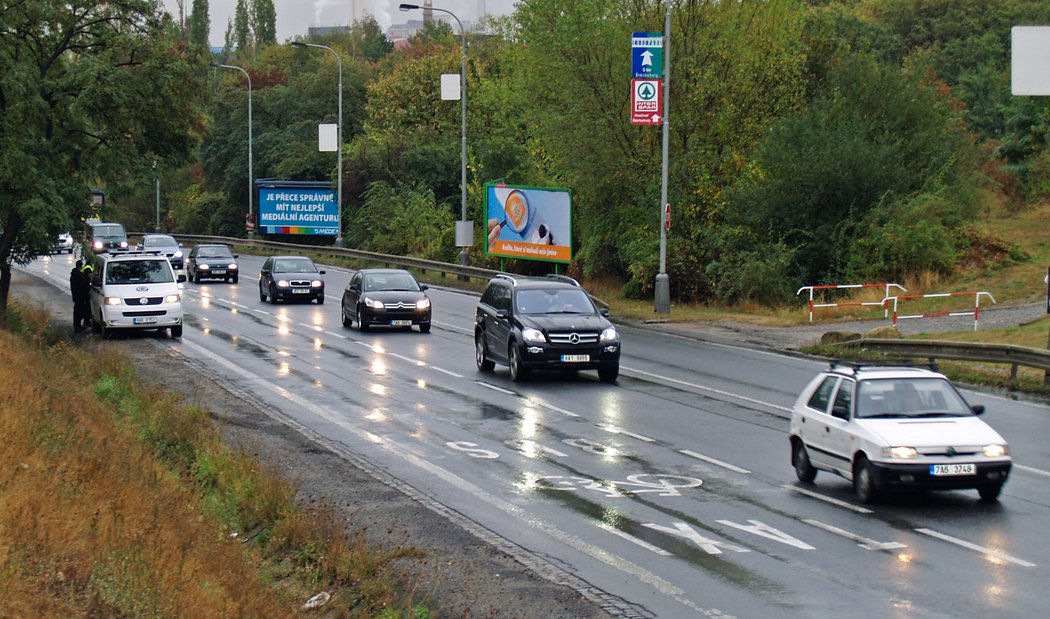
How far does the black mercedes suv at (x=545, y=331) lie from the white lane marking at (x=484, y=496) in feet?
14.4

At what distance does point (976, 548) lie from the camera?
38.8 feet

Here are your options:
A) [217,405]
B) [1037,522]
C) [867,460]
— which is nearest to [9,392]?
[217,405]

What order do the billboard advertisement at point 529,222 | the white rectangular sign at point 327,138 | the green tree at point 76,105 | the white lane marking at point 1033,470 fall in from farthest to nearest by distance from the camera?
the white rectangular sign at point 327,138 < the billboard advertisement at point 529,222 < the green tree at point 76,105 < the white lane marking at point 1033,470

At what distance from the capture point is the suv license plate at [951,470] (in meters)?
13.4

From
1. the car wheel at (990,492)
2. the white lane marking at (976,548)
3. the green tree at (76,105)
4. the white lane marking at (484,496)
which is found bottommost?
the white lane marking at (484,496)

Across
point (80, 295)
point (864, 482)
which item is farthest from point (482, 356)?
point (864, 482)

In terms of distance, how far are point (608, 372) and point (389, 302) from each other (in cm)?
1079

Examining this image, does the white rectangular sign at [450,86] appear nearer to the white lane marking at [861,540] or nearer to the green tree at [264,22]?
the white lane marking at [861,540]

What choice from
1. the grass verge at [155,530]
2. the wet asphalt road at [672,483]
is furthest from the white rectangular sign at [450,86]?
the grass verge at [155,530]

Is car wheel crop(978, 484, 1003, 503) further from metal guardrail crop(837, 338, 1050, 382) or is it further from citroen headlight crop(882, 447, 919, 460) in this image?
metal guardrail crop(837, 338, 1050, 382)

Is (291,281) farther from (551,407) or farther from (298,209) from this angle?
(298,209)

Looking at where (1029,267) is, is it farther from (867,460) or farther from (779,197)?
(867,460)

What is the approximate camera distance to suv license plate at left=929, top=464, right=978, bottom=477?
13.4 metres

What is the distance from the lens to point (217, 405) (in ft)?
69.2
